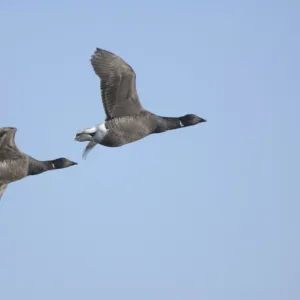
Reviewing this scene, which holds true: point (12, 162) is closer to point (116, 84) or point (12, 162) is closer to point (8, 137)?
point (8, 137)

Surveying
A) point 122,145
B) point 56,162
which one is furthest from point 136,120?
point 56,162

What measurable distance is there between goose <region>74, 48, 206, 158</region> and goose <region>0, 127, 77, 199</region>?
1829mm

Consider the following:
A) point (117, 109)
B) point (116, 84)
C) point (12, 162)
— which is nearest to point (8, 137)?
point (12, 162)

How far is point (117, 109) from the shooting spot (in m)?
32.8

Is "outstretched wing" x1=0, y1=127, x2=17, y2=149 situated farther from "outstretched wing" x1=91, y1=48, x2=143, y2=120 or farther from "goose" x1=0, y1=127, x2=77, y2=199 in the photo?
"outstretched wing" x1=91, y1=48, x2=143, y2=120

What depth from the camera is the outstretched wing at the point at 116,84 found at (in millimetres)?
32250

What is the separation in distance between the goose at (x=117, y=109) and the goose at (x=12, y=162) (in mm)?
1829

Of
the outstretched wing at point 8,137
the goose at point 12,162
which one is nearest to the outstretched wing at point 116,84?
the goose at point 12,162

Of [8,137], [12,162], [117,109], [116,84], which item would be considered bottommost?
[12,162]

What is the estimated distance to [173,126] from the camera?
3394 centimetres

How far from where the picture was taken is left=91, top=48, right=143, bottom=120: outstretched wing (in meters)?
32.2

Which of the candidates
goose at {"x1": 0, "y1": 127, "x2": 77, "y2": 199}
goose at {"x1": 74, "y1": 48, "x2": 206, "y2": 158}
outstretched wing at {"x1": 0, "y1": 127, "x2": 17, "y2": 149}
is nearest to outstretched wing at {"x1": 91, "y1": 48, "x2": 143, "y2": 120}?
goose at {"x1": 74, "y1": 48, "x2": 206, "y2": 158}

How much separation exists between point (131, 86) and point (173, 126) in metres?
2.39

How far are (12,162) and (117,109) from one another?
3938mm
